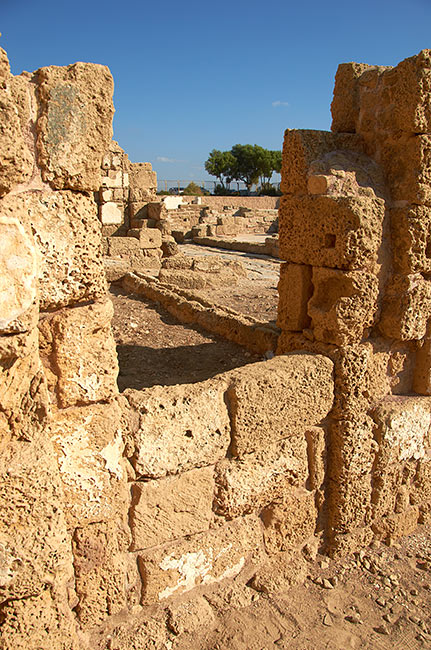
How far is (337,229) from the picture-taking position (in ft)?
11.6

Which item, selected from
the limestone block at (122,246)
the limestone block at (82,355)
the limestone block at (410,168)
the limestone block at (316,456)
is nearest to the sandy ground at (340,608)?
the limestone block at (316,456)

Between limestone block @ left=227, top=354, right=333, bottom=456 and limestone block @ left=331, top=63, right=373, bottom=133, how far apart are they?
195 centimetres

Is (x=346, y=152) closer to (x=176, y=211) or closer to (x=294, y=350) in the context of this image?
(x=294, y=350)

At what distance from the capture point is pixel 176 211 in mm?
26438

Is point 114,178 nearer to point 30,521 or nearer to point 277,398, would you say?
point 277,398

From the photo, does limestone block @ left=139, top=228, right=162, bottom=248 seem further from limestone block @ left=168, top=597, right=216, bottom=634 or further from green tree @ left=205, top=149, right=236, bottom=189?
green tree @ left=205, top=149, right=236, bottom=189

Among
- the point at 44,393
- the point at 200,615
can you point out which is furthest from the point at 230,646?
the point at 44,393

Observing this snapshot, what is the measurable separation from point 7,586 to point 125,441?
0.89 m

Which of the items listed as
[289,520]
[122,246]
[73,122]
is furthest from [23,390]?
[122,246]

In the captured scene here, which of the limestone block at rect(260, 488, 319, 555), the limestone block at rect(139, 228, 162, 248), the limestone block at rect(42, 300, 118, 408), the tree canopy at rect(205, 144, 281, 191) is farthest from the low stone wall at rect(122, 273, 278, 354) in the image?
the tree canopy at rect(205, 144, 281, 191)

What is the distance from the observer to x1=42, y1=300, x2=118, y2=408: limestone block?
2.63 metres

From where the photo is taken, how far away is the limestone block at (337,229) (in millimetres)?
3467

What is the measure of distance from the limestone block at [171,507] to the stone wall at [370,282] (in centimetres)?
105

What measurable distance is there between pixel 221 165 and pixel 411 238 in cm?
5329
